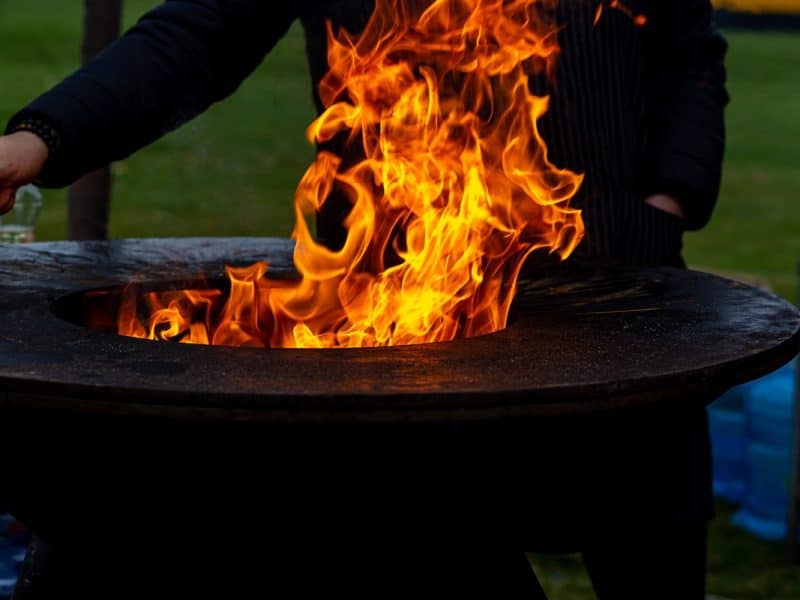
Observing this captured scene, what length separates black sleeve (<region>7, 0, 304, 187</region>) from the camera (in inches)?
93.4

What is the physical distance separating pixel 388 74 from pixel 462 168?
9.4 inches

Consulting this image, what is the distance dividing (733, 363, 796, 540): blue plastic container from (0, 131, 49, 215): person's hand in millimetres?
2937

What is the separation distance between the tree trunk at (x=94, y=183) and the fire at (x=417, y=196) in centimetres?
107

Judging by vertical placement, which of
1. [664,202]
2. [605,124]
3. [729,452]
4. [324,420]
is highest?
[605,124]

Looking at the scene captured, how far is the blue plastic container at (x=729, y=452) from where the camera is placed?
192 inches

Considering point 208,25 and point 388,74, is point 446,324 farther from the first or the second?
point 208,25

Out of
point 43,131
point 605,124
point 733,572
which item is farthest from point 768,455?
point 43,131

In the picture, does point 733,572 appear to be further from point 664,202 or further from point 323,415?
point 323,415

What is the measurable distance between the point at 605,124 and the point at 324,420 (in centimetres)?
150

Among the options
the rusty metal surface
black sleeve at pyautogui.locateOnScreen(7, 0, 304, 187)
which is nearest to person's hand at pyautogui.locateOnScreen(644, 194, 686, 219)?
Result: the rusty metal surface

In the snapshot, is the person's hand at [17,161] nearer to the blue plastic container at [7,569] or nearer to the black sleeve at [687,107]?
the blue plastic container at [7,569]

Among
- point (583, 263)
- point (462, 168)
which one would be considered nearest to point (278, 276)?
point (462, 168)

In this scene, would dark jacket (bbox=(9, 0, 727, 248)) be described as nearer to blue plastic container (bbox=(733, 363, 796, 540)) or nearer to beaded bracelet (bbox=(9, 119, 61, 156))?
beaded bracelet (bbox=(9, 119, 61, 156))

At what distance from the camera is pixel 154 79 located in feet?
8.41
